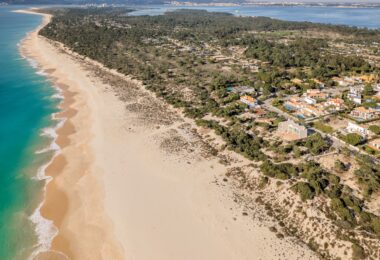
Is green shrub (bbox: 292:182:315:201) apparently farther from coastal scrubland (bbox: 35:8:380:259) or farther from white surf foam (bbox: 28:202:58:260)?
white surf foam (bbox: 28:202:58:260)

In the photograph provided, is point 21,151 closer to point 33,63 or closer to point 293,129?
point 293,129

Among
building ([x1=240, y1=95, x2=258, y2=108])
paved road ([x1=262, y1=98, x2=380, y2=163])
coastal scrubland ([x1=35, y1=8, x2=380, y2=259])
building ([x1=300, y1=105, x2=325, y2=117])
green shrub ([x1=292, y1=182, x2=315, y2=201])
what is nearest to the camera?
coastal scrubland ([x1=35, y1=8, x2=380, y2=259])

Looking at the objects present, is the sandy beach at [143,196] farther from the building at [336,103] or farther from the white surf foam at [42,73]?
the white surf foam at [42,73]

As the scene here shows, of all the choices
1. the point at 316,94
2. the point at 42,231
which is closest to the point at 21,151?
the point at 42,231

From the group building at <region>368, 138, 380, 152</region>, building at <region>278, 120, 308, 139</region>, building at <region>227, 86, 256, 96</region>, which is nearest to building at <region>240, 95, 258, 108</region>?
building at <region>227, 86, 256, 96</region>

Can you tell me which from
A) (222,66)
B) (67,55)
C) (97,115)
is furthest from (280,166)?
(67,55)

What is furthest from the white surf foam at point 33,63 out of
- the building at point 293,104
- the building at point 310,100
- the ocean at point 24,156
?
the building at point 310,100
